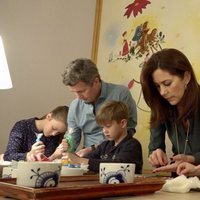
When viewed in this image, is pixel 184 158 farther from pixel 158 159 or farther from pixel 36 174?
pixel 36 174

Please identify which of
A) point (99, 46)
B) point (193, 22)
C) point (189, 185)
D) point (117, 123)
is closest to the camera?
point (189, 185)

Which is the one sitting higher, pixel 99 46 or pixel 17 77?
pixel 99 46

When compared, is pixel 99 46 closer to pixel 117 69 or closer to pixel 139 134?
pixel 117 69

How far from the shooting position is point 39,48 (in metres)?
2.57

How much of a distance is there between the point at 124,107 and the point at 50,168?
97 centimetres

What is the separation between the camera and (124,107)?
1581 mm

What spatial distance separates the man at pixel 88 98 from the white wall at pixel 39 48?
0.66 metres

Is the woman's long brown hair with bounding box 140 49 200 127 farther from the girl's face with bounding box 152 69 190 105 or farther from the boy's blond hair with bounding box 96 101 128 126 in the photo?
the boy's blond hair with bounding box 96 101 128 126

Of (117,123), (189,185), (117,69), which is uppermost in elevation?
(117,69)

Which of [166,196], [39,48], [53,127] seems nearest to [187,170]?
[166,196]

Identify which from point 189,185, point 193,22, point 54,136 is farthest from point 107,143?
point 193,22

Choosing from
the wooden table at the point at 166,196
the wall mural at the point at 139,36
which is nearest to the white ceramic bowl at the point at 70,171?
the wooden table at the point at 166,196

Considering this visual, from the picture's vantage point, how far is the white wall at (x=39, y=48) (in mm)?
2455

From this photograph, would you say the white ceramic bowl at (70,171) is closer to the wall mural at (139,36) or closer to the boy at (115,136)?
the boy at (115,136)
